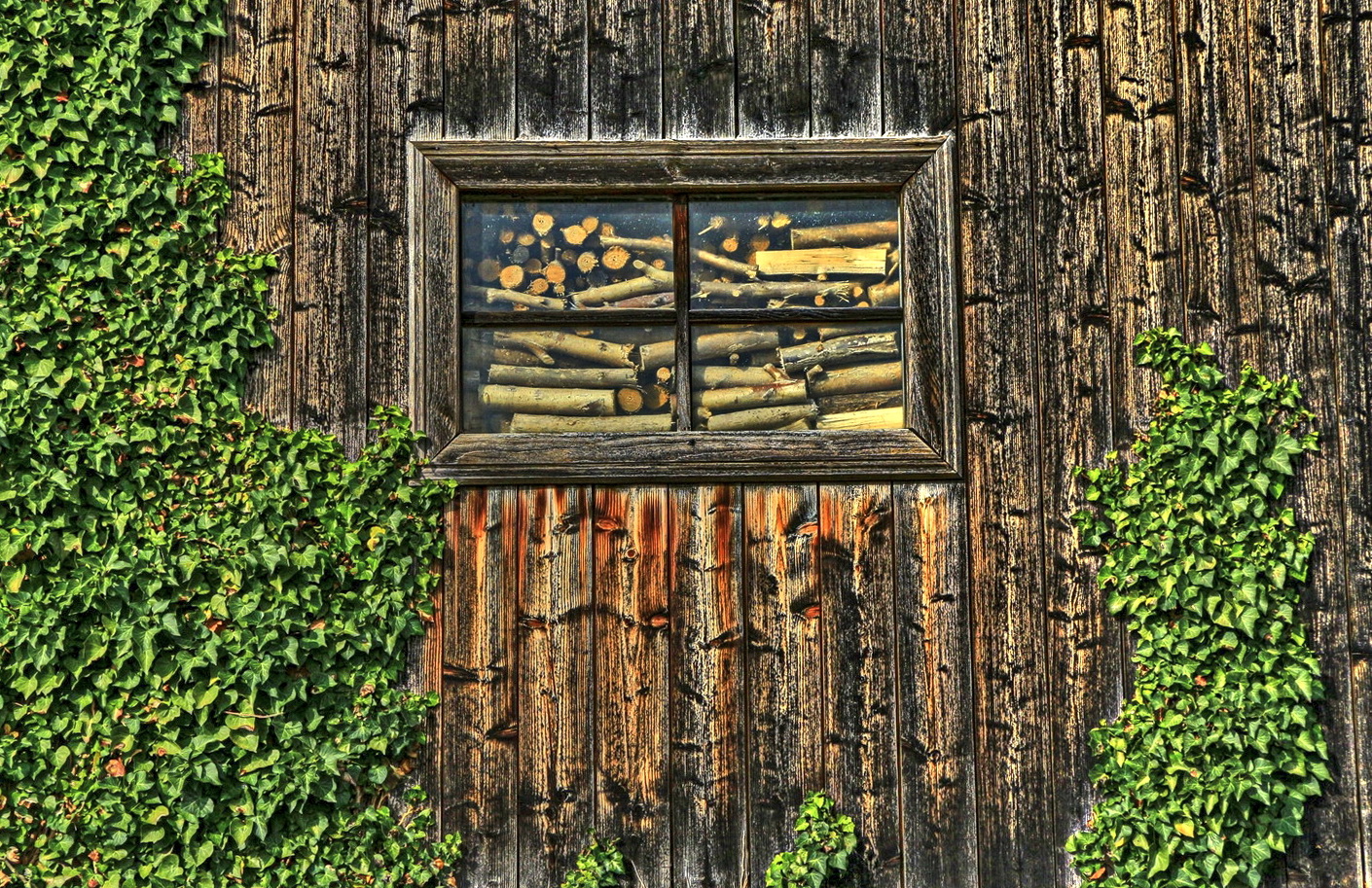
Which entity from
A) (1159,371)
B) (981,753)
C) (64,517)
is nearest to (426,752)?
(64,517)

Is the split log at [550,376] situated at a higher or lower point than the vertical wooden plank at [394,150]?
lower

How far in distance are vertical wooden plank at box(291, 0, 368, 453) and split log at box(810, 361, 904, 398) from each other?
4.27 feet

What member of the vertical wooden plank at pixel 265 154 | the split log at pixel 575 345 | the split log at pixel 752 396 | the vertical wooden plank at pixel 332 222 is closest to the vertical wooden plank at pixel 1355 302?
the split log at pixel 752 396

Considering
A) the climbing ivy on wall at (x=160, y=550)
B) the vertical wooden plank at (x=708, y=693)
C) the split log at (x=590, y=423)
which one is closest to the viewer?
the climbing ivy on wall at (x=160, y=550)

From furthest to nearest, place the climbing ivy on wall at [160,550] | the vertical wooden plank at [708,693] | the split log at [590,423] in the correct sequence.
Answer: the split log at [590,423] < the vertical wooden plank at [708,693] < the climbing ivy on wall at [160,550]

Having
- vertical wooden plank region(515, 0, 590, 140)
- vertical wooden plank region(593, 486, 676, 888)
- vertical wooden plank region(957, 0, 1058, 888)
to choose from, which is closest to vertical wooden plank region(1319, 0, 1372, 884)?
vertical wooden plank region(957, 0, 1058, 888)

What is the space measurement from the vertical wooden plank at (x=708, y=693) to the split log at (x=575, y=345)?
429 mm

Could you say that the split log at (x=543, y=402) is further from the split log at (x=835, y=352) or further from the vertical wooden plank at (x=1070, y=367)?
the vertical wooden plank at (x=1070, y=367)

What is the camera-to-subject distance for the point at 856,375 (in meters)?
3.24

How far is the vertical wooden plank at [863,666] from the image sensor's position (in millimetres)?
3115

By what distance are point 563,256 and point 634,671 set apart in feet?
3.91

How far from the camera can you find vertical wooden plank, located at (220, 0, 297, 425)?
316 centimetres

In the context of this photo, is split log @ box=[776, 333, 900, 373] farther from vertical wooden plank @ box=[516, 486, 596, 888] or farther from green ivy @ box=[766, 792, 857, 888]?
green ivy @ box=[766, 792, 857, 888]

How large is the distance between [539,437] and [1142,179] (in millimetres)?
1880
